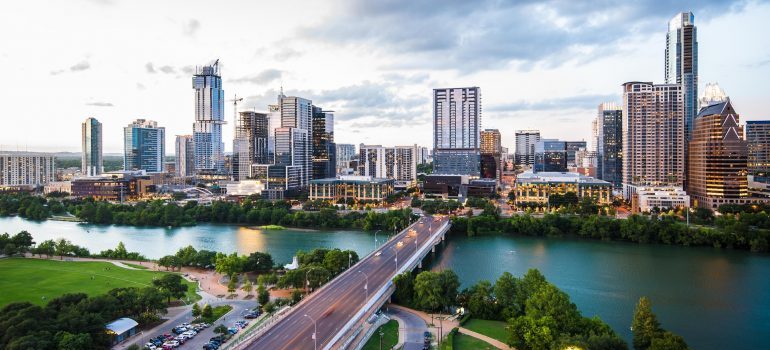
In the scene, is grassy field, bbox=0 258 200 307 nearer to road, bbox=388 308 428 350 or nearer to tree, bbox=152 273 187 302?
tree, bbox=152 273 187 302

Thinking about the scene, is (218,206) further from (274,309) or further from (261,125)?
(261,125)

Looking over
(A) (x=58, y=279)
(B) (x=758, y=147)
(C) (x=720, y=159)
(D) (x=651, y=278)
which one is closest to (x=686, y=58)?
(B) (x=758, y=147)

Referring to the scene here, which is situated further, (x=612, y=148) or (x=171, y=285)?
(x=612, y=148)

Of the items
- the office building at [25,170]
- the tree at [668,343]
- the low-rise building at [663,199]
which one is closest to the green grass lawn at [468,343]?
the tree at [668,343]

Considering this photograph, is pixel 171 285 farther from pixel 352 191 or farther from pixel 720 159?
pixel 720 159

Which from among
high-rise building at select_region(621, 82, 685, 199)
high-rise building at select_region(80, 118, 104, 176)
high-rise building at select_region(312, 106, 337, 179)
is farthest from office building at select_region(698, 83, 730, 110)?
high-rise building at select_region(80, 118, 104, 176)

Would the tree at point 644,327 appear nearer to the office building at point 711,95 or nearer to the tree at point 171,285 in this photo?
the tree at point 171,285
